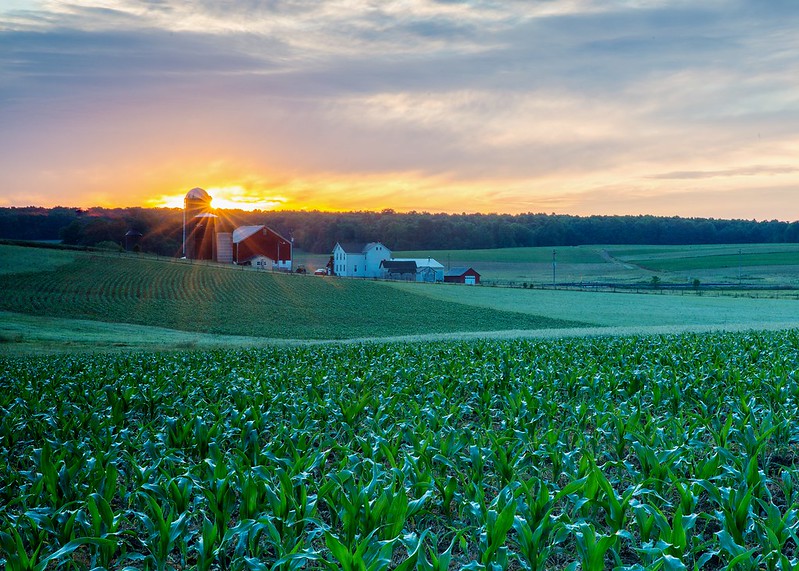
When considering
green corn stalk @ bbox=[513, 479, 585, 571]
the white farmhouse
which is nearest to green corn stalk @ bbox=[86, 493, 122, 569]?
green corn stalk @ bbox=[513, 479, 585, 571]

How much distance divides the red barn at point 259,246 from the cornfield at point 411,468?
81.3 m

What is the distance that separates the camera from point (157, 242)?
349 ft

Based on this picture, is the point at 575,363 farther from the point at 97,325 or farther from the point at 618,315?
the point at 618,315

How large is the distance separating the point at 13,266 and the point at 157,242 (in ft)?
127

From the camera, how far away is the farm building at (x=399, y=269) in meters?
113

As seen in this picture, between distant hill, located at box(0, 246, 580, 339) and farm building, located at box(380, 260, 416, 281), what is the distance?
37170 mm

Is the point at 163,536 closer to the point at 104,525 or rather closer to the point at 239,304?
the point at 104,525

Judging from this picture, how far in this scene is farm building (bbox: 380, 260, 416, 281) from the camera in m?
113

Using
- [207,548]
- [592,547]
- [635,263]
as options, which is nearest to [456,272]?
[635,263]

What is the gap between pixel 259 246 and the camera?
9825cm

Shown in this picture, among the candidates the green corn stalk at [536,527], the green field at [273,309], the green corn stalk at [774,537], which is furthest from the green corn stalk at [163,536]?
the green field at [273,309]

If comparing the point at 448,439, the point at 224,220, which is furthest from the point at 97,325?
the point at 224,220

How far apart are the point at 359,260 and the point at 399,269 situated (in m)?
7.40

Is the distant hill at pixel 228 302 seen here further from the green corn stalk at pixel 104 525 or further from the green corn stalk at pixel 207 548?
the green corn stalk at pixel 207 548
